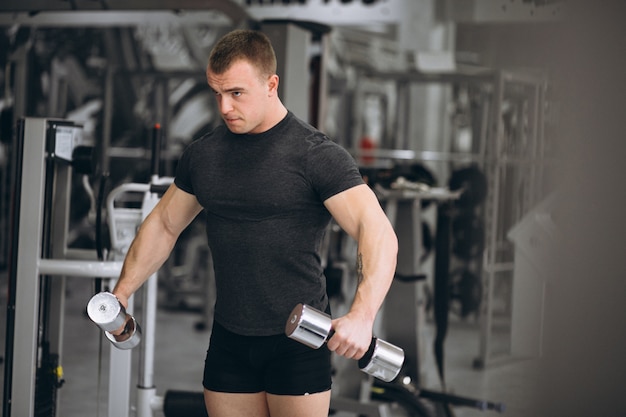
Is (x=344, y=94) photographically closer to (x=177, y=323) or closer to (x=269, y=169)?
(x=177, y=323)

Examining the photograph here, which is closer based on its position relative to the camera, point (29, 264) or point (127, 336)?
point (127, 336)

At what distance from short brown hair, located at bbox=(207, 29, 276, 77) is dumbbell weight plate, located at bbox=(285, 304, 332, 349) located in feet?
1.97

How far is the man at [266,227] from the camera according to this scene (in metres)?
1.90

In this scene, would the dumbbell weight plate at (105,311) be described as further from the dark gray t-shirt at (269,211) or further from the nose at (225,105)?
the nose at (225,105)

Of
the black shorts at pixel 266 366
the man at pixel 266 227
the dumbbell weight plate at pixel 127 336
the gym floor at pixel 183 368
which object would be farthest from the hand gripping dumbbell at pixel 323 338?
the gym floor at pixel 183 368

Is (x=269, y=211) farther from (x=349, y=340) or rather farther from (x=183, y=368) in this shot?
(x=183, y=368)

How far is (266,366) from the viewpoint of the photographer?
2.02 meters

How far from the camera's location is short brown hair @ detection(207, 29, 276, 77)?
190 centimetres

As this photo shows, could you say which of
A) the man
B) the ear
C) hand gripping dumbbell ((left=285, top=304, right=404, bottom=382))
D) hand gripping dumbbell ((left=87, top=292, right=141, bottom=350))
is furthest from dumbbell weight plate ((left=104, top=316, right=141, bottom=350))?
the ear

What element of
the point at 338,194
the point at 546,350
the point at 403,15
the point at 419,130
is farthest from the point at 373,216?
the point at 419,130

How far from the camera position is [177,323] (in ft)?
20.2

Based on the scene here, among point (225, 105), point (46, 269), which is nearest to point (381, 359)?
point (225, 105)

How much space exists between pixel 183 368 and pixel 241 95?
3.23 m

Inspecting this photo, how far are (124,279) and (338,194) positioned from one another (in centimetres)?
68
